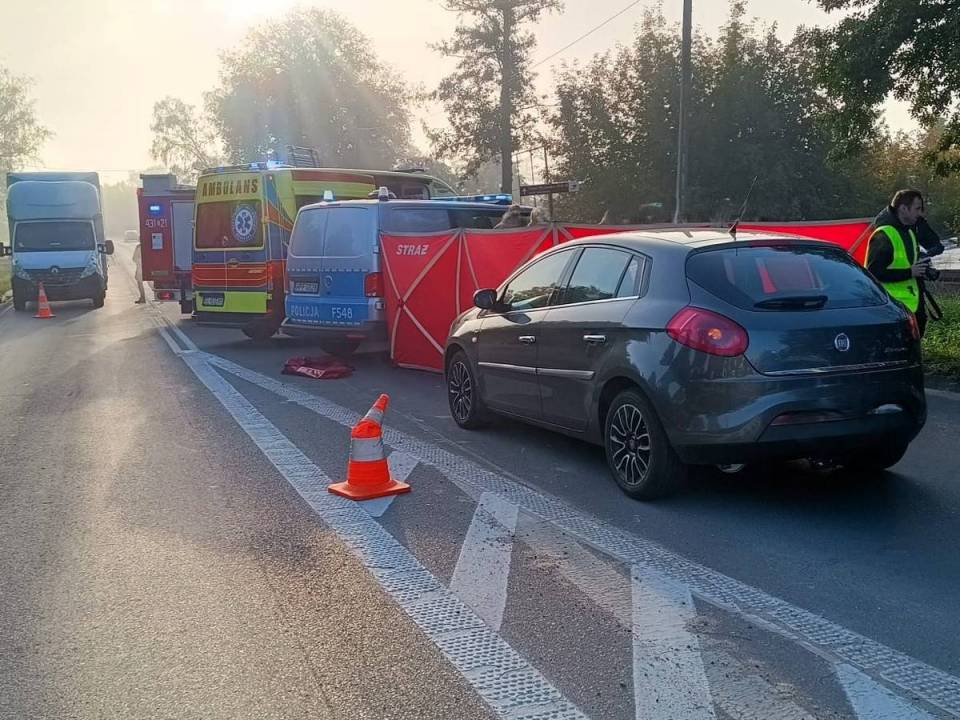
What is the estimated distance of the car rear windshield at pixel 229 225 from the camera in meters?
14.6

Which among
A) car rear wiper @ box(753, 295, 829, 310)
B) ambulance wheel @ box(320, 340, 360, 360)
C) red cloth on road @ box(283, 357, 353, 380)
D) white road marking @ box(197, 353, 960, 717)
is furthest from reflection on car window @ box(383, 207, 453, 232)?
car rear wiper @ box(753, 295, 829, 310)

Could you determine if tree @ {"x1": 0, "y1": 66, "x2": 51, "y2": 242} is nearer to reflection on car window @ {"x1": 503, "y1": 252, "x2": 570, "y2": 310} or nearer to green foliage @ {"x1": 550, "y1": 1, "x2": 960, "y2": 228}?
green foliage @ {"x1": 550, "y1": 1, "x2": 960, "y2": 228}

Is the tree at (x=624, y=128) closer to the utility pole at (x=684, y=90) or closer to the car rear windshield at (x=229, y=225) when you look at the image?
the utility pole at (x=684, y=90)

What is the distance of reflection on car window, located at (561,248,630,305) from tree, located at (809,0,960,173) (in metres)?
8.39

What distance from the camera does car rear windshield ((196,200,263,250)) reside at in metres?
14.6

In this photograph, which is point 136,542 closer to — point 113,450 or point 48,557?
point 48,557

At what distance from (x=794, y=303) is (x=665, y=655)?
245cm

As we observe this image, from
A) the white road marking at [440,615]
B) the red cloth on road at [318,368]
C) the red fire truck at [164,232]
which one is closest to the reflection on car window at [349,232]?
the red cloth on road at [318,368]

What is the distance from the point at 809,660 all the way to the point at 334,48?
201ft

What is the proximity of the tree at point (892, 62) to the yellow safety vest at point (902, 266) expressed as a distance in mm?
5826

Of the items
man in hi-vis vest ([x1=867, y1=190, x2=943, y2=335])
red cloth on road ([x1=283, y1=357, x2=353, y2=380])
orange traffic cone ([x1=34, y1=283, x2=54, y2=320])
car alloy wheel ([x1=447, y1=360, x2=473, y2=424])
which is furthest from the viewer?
orange traffic cone ([x1=34, y1=283, x2=54, y2=320])

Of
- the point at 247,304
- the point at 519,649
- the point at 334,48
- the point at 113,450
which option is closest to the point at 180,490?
the point at 113,450

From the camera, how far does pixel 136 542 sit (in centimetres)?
527

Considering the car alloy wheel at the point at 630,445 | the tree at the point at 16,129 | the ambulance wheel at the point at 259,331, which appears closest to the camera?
the car alloy wheel at the point at 630,445
